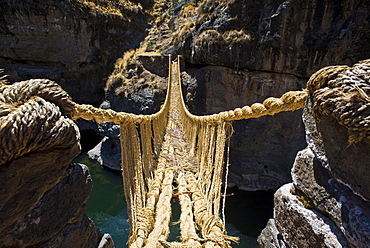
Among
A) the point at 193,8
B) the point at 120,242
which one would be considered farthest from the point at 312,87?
the point at 193,8

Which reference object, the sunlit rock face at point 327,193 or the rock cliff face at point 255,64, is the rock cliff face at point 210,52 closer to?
the rock cliff face at point 255,64

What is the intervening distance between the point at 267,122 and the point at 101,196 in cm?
616

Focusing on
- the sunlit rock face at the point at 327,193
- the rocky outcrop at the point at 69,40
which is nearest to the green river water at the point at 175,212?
the sunlit rock face at the point at 327,193

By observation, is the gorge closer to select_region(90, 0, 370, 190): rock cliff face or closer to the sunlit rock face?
select_region(90, 0, 370, 190): rock cliff face

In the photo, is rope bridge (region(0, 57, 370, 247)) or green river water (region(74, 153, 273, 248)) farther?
green river water (region(74, 153, 273, 248))

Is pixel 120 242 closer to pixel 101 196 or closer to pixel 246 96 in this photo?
pixel 101 196

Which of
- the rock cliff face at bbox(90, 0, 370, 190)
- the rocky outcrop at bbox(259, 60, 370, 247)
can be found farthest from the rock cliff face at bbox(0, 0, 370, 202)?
→ the rocky outcrop at bbox(259, 60, 370, 247)

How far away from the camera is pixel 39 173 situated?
0.65m

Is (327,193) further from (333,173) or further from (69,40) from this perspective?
(69,40)

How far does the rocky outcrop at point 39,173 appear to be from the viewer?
1.88ft

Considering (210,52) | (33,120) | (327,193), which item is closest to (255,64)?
(210,52)

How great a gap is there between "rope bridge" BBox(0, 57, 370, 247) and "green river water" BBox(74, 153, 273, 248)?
3320 millimetres

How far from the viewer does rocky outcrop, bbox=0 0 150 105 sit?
8.48 metres

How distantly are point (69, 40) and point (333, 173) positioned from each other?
11.2 m
